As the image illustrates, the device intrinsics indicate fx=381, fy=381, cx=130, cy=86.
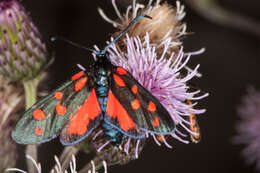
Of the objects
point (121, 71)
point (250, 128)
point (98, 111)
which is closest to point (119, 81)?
point (121, 71)

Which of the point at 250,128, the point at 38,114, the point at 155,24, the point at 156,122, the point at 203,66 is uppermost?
the point at 203,66

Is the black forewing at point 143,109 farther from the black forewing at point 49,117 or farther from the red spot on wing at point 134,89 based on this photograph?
the black forewing at point 49,117

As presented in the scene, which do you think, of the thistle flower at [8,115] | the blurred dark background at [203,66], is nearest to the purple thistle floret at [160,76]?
the thistle flower at [8,115]

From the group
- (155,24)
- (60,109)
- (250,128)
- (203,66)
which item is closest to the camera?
(60,109)

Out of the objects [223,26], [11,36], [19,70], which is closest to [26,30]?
[11,36]

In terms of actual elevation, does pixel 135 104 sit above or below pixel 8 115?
below

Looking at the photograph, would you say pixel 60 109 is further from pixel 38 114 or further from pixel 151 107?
pixel 151 107
